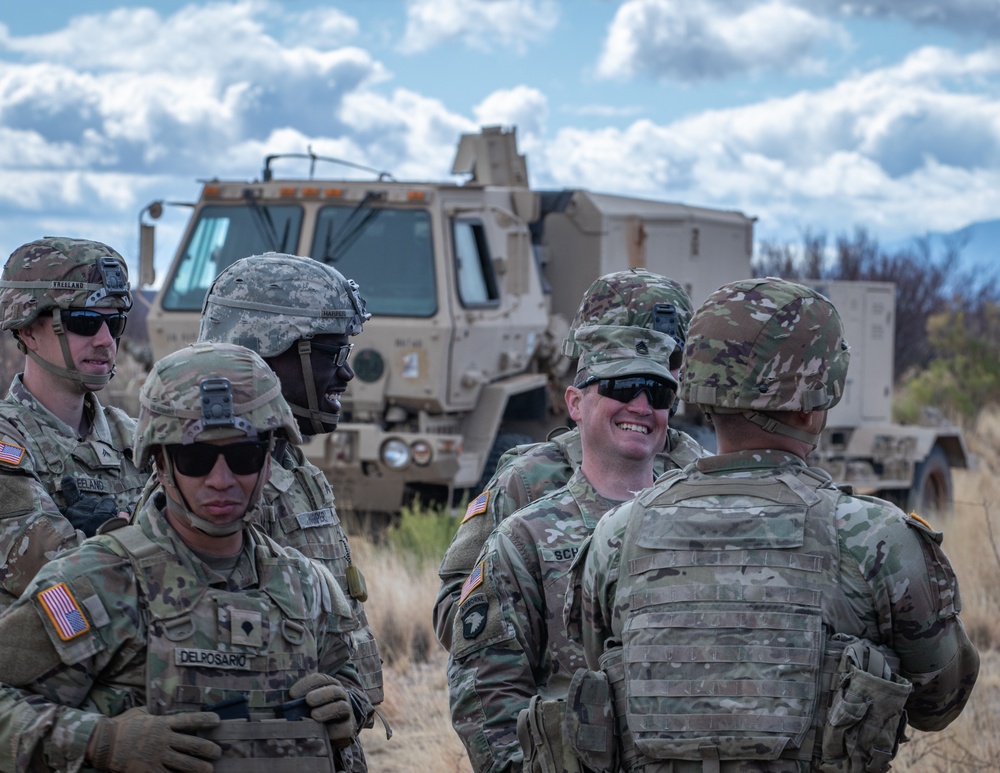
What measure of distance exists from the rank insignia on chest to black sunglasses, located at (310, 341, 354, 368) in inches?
29.1

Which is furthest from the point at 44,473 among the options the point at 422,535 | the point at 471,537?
the point at 422,535

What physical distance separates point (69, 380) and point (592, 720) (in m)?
1.68

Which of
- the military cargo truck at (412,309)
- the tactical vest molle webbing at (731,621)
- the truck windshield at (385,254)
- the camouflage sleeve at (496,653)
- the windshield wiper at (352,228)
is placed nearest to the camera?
the tactical vest molle webbing at (731,621)

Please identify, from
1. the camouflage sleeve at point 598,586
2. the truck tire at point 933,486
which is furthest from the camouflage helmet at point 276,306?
the truck tire at point 933,486

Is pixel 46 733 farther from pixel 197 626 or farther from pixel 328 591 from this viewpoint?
pixel 328 591

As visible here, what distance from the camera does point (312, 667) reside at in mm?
2336

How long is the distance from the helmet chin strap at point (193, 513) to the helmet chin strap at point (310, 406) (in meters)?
0.75

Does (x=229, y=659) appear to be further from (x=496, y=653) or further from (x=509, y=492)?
(x=509, y=492)

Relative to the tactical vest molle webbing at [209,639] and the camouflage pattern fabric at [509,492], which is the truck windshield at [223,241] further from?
the tactical vest molle webbing at [209,639]

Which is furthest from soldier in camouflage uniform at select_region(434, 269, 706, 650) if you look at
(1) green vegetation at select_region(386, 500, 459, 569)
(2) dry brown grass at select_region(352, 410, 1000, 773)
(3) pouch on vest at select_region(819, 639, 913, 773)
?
(1) green vegetation at select_region(386, 500, 459, 569)

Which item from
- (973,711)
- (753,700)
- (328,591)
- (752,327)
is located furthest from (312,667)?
(973,711)

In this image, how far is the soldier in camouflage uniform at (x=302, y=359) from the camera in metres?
2.95

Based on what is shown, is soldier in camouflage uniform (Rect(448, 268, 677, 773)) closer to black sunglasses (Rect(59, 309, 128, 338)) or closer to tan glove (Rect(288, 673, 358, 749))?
tan glove (Rect(288, 673, 358, 749))

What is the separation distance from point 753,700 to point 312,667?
752 millimetres
